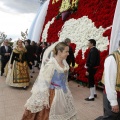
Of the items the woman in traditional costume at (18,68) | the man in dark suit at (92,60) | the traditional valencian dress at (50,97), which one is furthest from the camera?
the woman in traditional costume at (18,68)

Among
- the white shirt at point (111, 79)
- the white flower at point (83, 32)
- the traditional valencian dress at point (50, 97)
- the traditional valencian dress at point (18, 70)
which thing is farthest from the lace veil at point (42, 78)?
the white flower at point (83, 32)

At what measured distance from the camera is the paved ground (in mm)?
5109

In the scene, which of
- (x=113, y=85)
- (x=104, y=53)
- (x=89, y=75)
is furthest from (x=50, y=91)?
(x=104, y=53)

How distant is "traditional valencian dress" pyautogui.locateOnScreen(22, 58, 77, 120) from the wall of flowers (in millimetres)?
3972

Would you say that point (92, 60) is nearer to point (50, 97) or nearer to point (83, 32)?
point (50, 97)

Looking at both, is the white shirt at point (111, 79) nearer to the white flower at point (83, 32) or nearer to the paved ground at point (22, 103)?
the paved ground at point (22, 103)

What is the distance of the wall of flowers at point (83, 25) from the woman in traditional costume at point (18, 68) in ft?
6.86

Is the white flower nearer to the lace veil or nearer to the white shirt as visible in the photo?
the lace veil

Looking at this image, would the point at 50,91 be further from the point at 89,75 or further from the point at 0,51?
the point at 0,51

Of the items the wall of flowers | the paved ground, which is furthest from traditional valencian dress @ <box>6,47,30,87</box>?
the wall of flowers

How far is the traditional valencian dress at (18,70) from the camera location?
7797mm

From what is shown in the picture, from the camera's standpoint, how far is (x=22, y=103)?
19.7 ft

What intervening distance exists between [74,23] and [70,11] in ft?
2.99

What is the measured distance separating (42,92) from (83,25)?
6.17 m
